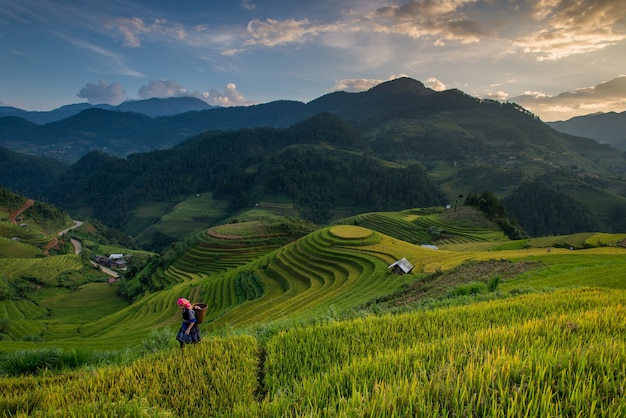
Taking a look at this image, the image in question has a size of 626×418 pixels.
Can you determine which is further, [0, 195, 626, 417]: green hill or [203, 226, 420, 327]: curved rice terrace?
[203, 226, 420, 327]: curved rice terrace

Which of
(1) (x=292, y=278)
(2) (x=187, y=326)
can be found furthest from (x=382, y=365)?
(1) (x=292, y=278)

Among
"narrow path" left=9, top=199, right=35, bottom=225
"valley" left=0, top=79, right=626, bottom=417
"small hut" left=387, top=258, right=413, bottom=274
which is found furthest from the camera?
"narrow path" left=9, top=199, right=35, bottom=225

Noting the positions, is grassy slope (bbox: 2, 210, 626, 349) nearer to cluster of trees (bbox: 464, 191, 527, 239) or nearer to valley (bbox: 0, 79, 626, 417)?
valley (bbox: 0, 79, 626, 417)

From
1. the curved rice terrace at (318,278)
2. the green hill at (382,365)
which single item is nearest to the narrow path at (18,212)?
the curved rice terrace at (318,278)

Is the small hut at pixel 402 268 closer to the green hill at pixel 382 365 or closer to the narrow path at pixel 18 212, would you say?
the green hill at pixel 382 365

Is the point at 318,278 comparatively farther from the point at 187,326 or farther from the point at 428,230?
the point at 428,230

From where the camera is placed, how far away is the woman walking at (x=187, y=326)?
5879 millimetres

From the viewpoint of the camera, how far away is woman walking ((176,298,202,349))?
5.88 meters

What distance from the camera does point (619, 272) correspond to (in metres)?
12.7

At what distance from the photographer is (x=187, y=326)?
595cm

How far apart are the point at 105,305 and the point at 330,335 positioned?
197ft

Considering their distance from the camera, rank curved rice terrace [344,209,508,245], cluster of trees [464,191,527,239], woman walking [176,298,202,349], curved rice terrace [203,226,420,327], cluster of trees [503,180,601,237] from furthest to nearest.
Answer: cluster of trees [503,180,601,237]
cluster of trees [464,191,527,239]
curved rice terrace [344,209,508,245]
curved rice terrace [203,226,420,327]
woman walking [176,298,202,349]

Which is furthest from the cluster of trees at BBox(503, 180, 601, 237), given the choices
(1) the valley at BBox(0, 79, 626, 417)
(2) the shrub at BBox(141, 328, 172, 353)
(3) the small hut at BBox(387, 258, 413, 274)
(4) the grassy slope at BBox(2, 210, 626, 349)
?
(2) the shrub at BBox(141, 328, 172, 353)

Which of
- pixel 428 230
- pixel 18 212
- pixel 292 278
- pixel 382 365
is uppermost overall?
pixel 382 365
